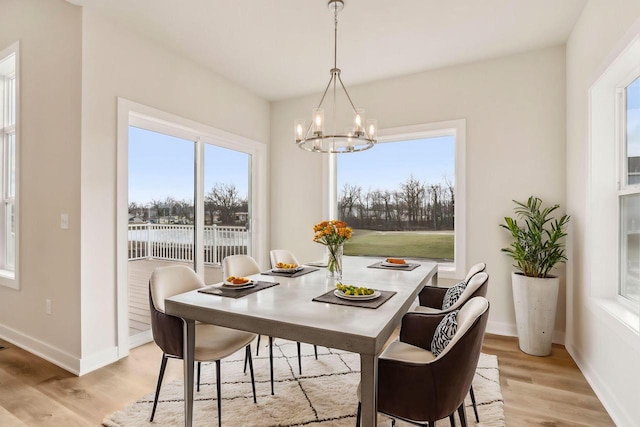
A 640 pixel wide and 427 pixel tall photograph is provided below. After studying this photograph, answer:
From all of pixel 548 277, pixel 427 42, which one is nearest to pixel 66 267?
pixel 427 42

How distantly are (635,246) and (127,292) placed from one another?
372 cm

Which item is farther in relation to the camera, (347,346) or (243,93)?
(243,93)

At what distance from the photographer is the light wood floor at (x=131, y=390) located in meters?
2.05

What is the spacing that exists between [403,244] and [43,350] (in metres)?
3.59

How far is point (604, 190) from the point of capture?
2469mm

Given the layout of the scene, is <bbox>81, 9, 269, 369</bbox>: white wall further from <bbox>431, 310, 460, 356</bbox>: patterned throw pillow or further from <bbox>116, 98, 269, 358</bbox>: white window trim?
<bbox>431, 310, 460, 356</bbox>: patterned throw pillow

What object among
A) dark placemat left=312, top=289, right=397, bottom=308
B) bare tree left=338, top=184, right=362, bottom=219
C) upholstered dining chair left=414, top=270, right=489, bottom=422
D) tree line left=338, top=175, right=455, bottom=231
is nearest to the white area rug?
upholstered dining chair left=414, top=270, right=489, bottom=422

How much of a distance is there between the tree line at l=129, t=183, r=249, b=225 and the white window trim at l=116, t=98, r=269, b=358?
0.42 feet

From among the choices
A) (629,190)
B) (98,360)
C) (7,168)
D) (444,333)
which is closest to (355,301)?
(444,333)

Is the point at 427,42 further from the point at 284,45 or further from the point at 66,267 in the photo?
the point at 66,267

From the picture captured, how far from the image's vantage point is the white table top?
137 centimetres

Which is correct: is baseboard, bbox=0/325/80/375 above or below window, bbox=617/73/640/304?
below

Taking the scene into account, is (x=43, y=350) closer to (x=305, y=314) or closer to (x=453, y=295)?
(x=305, y=314)

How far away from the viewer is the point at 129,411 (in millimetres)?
2084
